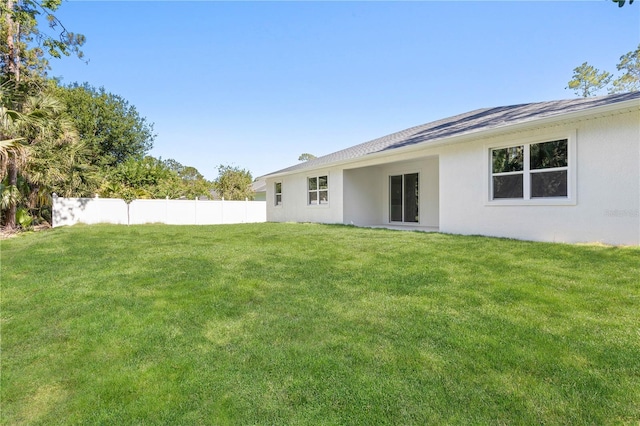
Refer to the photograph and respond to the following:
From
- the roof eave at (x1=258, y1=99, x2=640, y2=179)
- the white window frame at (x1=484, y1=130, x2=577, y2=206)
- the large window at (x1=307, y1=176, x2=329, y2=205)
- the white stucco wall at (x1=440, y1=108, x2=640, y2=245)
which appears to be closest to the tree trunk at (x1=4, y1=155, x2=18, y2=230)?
the large window at (x1=307, y1=176, x2=329, y2=205)

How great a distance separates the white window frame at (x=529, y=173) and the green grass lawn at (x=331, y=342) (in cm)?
168

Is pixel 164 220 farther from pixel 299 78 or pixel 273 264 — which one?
pixel 273 264

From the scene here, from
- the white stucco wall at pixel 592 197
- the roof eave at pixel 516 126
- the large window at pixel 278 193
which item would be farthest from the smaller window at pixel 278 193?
the white stucco wall at pixel 592 197

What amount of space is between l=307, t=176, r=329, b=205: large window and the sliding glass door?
2.81 metres

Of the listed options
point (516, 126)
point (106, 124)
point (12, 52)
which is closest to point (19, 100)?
point (12, 52)

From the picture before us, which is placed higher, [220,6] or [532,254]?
[220,6]

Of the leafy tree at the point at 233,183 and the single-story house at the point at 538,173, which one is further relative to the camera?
the leafy tree at the point at 233,183

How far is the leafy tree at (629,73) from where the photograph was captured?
91.0ft

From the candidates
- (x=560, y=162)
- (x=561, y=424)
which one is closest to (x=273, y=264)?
(x=561, y=424)

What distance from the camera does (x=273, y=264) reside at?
6.09 meters

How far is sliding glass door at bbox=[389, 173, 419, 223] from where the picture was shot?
508 inches

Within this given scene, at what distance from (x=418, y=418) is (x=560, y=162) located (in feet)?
24.1

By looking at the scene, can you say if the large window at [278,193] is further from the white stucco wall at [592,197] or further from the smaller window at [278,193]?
the white stucco wall at [592,197]

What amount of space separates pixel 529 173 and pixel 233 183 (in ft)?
98.8
